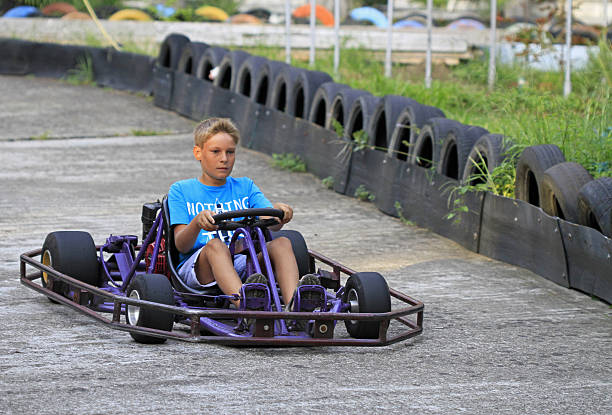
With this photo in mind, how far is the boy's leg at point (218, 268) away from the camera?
462 centimetres

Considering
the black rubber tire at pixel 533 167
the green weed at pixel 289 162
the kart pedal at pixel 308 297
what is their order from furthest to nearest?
1. the green weed at pixel 289 162
2. the black rubber tire at pixel 533 167
3. the kart pedal at pixel 308 297

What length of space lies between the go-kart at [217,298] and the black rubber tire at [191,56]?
7.62 meters

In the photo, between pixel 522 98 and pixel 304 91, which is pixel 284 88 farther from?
pixel 522 98

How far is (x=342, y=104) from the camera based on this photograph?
9.34m

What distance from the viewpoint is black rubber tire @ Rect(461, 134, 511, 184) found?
276 inches

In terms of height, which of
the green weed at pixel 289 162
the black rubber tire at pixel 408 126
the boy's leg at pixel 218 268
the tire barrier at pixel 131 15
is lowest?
the green weed at pixel 289 162

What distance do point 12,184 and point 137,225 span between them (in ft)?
6.31

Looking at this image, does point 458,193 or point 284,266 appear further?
point 458,193

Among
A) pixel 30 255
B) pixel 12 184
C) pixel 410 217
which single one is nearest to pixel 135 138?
pixel 12 184

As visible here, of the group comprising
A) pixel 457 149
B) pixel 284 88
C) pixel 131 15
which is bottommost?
pixel 457 149

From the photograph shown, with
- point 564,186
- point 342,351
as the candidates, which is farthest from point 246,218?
point 564,186

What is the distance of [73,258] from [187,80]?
25.7 ft

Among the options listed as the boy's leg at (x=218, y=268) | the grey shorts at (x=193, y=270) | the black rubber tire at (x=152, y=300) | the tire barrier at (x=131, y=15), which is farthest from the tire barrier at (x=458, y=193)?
the tire barrier at (x=131, y=15)

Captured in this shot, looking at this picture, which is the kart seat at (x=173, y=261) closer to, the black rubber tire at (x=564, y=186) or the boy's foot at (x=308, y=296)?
the boy's foot at (x=308, y=296)
